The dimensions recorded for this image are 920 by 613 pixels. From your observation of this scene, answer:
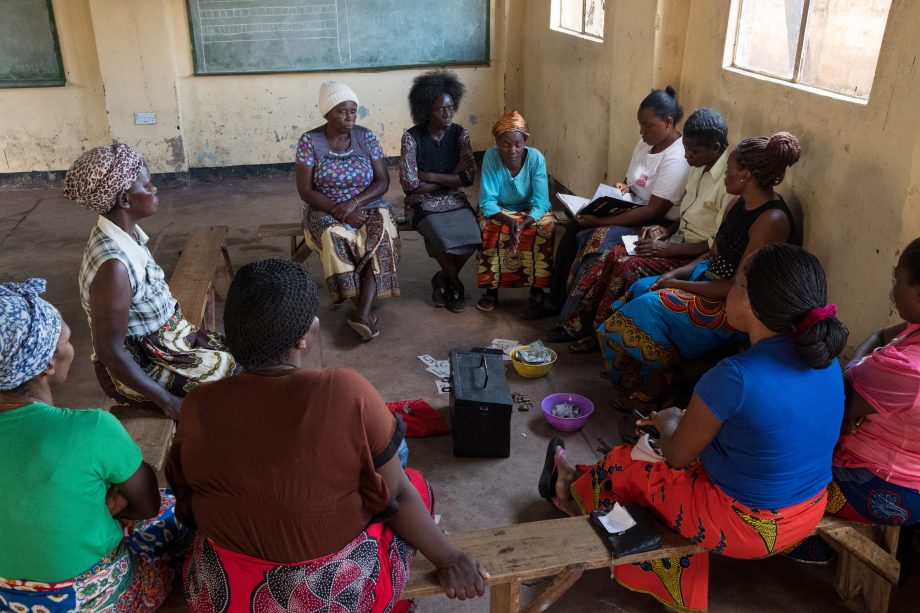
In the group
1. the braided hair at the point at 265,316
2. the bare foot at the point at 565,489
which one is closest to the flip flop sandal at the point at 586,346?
the bare foot at the point at 565,489

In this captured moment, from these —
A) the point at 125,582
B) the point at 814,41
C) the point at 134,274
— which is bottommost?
the point at 125,582

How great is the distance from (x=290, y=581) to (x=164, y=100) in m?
6.98

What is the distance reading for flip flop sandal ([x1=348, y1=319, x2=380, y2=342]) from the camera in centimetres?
431

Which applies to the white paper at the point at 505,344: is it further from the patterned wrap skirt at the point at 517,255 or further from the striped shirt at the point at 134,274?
the striped shirt at the point at 134,274

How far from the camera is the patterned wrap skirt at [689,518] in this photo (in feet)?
7.01

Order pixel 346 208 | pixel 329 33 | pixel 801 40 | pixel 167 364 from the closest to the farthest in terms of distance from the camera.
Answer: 1. pixel 167 364
2. pixel 801 40
3. pixel 346 208
4. pixel 329 33

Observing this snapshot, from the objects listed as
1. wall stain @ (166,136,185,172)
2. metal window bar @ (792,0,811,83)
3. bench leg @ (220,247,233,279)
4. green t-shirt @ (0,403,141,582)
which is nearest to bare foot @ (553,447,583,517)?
green t-shirt @ (0,403,141,582)

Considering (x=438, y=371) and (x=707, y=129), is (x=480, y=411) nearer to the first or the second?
(x=438, y=371)

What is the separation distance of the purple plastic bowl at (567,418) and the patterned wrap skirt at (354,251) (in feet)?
4.96

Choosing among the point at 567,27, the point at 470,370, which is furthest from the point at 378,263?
the point at 567,27

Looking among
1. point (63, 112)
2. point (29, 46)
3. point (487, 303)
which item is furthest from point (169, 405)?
point (29, 46)

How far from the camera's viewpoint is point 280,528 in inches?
65.7

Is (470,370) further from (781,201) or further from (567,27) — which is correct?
(567,27)

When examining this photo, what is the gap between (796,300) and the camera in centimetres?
196
